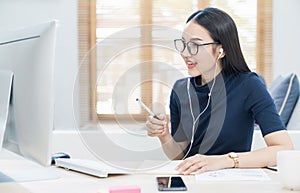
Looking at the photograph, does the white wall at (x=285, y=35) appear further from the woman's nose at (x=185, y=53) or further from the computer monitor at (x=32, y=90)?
the computer monitor at (x=32, y=90)

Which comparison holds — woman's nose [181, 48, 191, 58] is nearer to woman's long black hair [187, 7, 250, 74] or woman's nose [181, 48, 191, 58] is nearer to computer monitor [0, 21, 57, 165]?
woman's long black hair [187, 7, 250, 74]

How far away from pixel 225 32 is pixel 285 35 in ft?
7.59

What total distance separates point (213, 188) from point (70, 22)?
9.48 ft

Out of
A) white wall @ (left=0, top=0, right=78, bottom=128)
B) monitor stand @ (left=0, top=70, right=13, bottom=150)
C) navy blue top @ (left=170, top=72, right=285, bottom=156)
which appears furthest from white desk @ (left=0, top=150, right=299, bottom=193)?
white wall @ (left=0, top=0, right=78, bottom=128)

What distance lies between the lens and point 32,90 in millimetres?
1033

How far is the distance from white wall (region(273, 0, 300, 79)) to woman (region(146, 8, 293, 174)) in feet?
7.14

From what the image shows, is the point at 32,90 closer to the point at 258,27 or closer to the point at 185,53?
the point at 185,53

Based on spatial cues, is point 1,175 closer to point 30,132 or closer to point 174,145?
point 30,132

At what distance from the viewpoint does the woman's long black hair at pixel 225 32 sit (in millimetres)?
1569

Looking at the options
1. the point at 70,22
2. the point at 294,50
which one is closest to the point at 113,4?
the point at 70,22

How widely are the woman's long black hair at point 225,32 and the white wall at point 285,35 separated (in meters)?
2.22

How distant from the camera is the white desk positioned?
107 centimetres

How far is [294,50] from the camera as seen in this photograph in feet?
12.2

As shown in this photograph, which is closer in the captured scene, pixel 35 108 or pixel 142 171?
pixel 35 108
